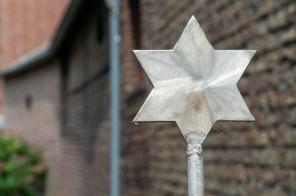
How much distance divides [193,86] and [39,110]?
17533 millimetres

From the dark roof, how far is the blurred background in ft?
0.13

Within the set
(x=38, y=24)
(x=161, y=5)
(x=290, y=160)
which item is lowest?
(x=290, y=160)

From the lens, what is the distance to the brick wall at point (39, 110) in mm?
19016

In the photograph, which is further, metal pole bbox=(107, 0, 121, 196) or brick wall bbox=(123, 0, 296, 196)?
metal pole bbox=(107, 0, 121, 196)

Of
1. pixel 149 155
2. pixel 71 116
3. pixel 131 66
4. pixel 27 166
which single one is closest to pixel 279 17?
pixel 149 155

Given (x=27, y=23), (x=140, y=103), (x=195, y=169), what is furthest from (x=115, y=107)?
(x=27, y=23)

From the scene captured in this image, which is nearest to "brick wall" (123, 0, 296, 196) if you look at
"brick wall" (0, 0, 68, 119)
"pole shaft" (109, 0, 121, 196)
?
"pole shaft" (109, 0, 121, 196)

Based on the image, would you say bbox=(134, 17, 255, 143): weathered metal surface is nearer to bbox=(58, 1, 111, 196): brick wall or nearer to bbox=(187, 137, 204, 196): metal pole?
bbox=(187, 137, 204, 196): metal pole

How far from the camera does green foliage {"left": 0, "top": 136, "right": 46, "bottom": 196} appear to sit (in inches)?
666

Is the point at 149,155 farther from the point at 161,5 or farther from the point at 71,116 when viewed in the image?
the point at 71,116

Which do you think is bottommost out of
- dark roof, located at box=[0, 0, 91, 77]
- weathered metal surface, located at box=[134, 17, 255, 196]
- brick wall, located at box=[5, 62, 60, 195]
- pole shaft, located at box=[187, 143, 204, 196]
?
pole shaft, located at box=[187, 143, 204, 196]

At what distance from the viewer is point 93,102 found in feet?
44.3

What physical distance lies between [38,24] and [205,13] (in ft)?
65.9

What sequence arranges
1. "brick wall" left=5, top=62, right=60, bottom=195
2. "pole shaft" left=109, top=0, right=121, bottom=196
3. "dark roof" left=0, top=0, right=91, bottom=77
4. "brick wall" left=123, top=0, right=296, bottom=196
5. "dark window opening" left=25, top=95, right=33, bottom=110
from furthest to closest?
"dark window opening" left=25, top=95, right=33, bottom=110, "brick wall" left=5, top=62, right=60, bottom=195, "dark roof" left=0, top=0, right=91, bottom=77, "pole shaft" left=109, top=0, right=121, bottom=196, "brick wall" left=123, top=0, right=296, bottom=196
